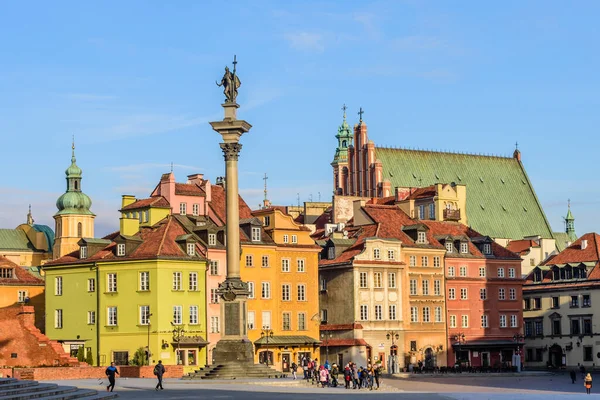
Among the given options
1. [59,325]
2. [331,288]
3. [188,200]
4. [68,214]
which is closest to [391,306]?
[331,288]

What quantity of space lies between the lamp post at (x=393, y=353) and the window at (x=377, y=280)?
13.7ft

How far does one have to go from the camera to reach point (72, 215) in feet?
484

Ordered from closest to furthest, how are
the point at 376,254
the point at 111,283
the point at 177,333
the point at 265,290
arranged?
1. the point at 177,333
2. the point at 111,283
3. the point at 265,290
4. the point at 376,254

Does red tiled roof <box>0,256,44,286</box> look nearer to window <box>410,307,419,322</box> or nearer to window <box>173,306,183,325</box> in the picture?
window <box>173,306,183,325</box>

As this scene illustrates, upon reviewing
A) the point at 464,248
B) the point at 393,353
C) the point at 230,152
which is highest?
the point at 230,152

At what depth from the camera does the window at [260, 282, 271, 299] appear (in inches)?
4277

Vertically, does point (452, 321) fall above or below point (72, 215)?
below

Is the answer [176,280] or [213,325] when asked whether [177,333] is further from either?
[213,325]

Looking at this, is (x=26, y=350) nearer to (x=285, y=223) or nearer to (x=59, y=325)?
(x=59, y=325)

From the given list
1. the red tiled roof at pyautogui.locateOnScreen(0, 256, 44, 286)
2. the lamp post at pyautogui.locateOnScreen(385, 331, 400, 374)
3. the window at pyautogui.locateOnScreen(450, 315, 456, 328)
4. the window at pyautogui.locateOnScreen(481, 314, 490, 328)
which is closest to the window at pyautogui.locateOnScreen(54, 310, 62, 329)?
the red tiled roof at pyautogui.locateOnScreen(0, 256, 44, 286)

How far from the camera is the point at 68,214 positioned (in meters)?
147

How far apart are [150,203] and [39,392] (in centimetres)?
6124

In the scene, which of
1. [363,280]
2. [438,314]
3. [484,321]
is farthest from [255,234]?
[484,321]

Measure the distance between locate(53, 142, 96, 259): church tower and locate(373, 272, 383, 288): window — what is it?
139ft
